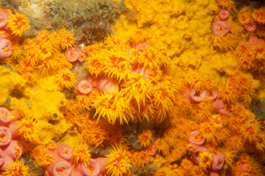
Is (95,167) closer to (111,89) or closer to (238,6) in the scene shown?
(111,89)

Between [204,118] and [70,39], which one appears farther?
[204,118]

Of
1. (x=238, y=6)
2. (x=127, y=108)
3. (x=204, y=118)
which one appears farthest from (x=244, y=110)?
(x=127, y=108)

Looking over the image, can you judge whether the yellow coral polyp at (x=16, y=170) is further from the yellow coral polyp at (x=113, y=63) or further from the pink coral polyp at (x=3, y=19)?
the pink coral polyp at (x=3, y=19)

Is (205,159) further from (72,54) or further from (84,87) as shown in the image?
(72,54)

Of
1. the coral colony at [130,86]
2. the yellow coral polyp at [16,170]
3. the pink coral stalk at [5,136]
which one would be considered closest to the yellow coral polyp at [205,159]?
the coral colony at [130,86]

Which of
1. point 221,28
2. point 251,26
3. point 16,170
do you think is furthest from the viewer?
point 251,26

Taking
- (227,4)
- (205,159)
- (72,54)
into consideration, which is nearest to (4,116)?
(72,54)
